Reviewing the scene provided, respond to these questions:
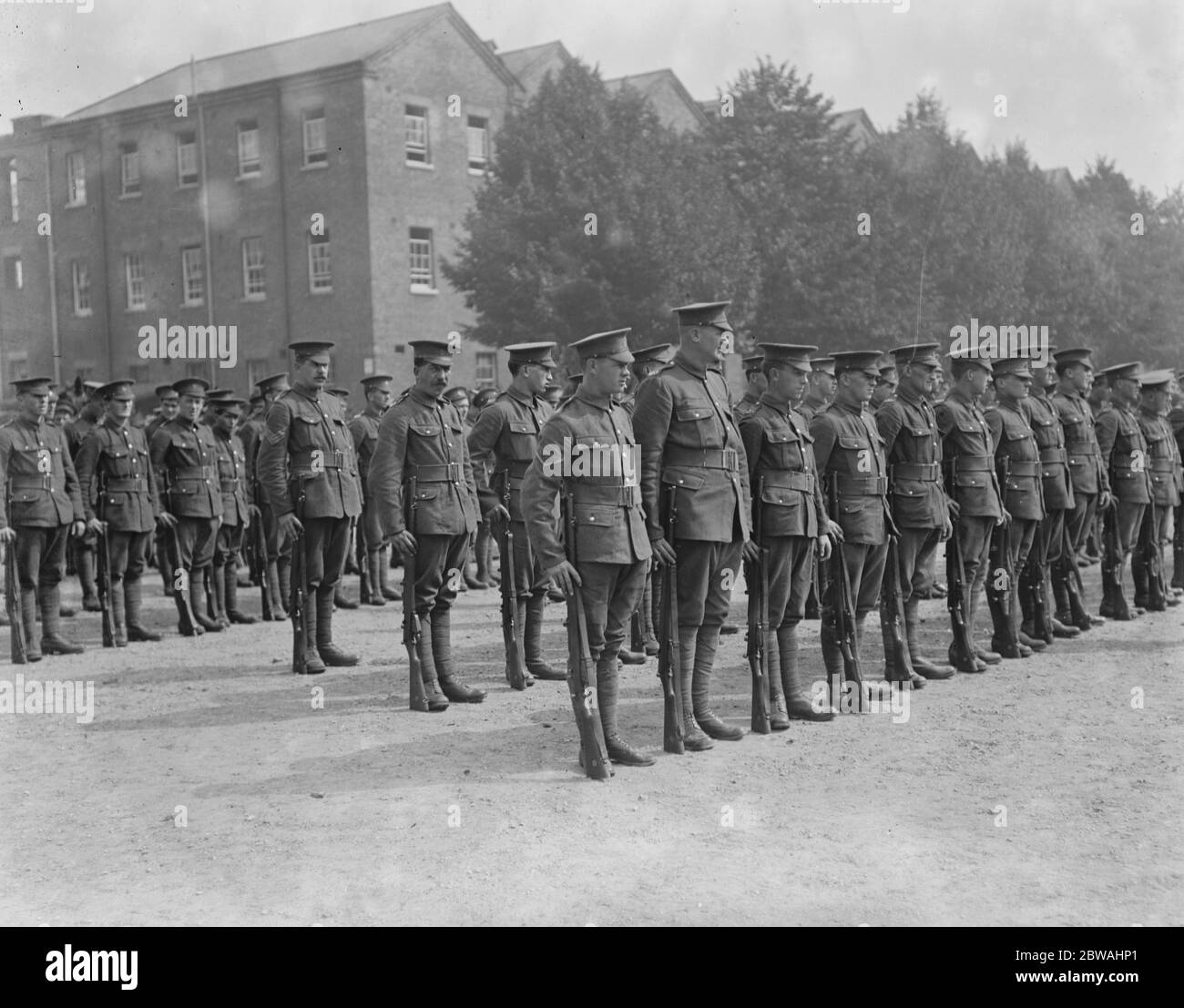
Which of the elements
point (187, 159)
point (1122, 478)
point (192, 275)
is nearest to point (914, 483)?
point (1122, 478)

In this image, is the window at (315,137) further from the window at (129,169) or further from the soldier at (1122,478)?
the soldier at (1122,478)

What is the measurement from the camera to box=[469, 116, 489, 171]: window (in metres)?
39.6

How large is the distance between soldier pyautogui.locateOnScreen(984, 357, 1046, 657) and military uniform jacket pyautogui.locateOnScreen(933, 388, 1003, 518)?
34cm

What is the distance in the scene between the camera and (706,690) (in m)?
7.95

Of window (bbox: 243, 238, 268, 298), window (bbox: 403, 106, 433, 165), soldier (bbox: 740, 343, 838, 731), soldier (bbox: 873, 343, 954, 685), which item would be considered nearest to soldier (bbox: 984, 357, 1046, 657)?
soldier (bbox: 873, 343, 954, 685)

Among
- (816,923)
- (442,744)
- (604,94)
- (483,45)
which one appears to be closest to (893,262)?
(604,94)

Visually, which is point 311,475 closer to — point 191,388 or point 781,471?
point 191,388

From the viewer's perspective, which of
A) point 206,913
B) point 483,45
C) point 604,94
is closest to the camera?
point 206,913

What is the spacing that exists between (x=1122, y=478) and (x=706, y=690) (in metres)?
6.32

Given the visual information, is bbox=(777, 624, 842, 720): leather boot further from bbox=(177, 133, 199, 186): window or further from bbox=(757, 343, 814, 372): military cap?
bbox=(177, 133, 199, 186): window

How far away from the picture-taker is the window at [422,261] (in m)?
38.4
